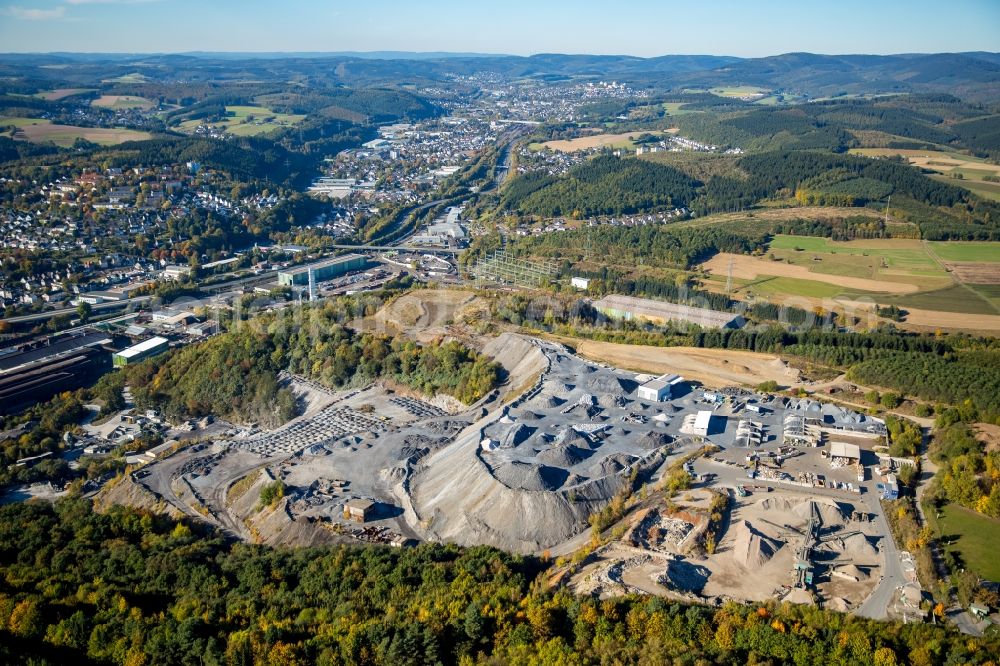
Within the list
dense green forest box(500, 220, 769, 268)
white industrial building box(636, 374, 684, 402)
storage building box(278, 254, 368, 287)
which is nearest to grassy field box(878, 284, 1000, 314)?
dense green forest box(500, 220, 769, 268)

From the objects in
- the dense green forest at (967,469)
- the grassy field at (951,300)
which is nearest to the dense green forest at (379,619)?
the dense green forest at (967,469)

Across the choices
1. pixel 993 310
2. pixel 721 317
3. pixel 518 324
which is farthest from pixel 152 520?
pixel 993 310

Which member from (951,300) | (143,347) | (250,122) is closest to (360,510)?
(143,347)

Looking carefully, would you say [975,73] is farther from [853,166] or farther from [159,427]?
[159,427]

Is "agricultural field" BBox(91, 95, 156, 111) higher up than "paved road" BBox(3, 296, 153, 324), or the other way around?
"agricultural field" BBox(91, 95, 156, 111)

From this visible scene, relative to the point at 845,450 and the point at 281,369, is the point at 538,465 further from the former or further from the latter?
the point at 281,369

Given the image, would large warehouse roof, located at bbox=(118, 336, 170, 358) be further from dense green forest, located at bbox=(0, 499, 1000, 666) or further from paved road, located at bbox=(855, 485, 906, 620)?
paved road, located at bbox=(855, 485, 906, 620)

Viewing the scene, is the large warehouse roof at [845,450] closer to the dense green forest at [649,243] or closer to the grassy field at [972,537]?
the grassy field at [972,537]
